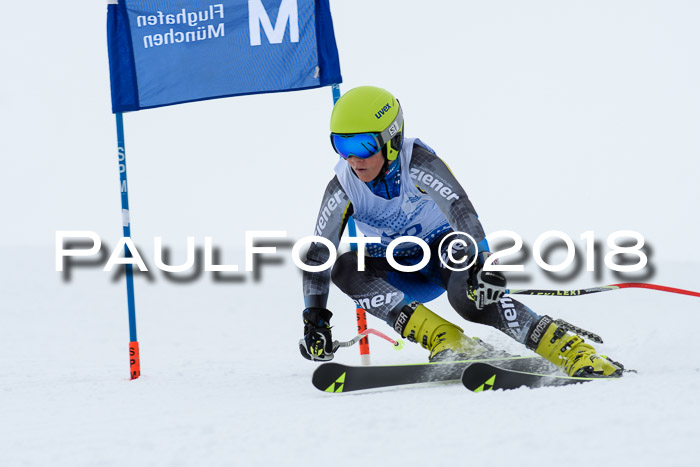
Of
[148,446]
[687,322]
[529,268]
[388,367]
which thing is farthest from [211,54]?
[529,268]

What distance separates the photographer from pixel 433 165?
4164 mm

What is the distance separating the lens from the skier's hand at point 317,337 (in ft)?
13.8

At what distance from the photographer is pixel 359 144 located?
401 cm

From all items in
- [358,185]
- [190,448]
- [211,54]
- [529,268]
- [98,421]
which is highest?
[211,54]

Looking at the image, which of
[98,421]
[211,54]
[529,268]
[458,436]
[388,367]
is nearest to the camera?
[458,436]

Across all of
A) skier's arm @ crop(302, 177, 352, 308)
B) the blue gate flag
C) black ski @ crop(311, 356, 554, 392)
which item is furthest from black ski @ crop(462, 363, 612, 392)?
the blue gate flag

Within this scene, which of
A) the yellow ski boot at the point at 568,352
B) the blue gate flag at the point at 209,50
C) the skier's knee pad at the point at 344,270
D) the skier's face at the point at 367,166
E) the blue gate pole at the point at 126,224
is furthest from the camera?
the blue gate flag at the point at 209,50

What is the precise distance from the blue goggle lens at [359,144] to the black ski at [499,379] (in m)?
1.23

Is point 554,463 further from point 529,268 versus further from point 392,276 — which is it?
point 529,268

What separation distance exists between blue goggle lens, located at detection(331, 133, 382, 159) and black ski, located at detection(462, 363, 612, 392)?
4.03 ft

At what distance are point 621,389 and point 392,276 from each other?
1.83 metres

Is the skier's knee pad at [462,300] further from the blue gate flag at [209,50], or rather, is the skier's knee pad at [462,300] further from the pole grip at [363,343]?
the blue gate flag at [209,50]

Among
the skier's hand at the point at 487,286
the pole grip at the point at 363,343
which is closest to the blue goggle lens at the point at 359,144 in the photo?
the skier's hand at the point at 487,286

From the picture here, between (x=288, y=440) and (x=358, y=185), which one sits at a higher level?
(x=358, y=185)
